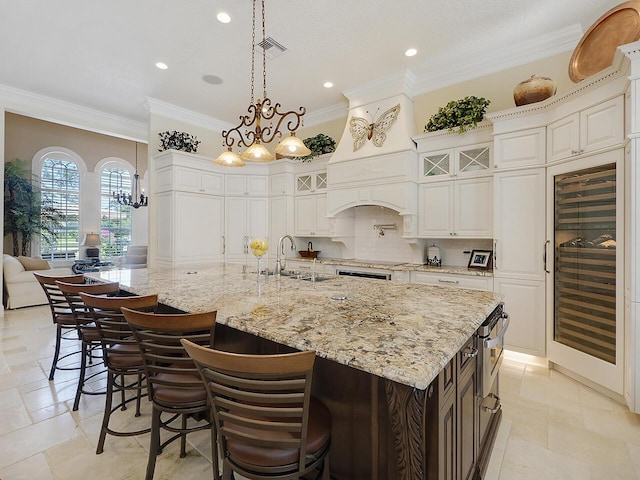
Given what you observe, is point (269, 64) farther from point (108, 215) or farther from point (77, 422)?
point (108, 215)

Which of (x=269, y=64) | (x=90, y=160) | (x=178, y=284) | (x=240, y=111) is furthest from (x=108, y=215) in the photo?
(x=178, y=284)

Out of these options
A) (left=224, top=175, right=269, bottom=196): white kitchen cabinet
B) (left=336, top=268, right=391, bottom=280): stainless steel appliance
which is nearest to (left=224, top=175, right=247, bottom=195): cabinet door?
(left=224, top=175, right=269, bottom=196): white kitchen cabinet

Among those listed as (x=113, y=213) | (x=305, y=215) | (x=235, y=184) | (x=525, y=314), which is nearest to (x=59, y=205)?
(x=113, y=213)

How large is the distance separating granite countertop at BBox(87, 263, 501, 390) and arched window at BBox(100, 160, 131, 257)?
23.4 feet

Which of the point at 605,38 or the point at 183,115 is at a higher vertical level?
the point at 183,115

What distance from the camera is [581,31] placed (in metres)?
3.03

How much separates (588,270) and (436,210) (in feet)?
5.27

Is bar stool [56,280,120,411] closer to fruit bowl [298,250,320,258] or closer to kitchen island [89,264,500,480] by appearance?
kitchen island [89,264,500,480]

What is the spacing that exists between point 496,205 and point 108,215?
9.38 meters

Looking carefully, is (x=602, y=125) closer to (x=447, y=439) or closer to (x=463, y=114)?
(x=463, y=114)

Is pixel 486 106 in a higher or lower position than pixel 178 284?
higher

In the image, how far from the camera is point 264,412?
956 mm

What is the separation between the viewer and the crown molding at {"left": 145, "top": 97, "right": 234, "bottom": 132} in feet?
15.7

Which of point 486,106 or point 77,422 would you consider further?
point 486,106
